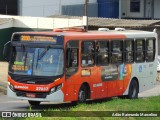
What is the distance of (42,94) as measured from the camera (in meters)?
18.5

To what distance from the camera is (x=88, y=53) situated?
19.9m

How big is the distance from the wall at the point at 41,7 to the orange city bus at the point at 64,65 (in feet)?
107

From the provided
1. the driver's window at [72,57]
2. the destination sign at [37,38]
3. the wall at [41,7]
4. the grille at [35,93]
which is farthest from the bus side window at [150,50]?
the wall at [41,7]

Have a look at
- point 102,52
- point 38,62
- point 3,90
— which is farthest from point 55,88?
point 3,90

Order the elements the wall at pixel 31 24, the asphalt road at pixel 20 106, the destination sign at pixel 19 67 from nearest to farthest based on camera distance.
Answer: the destination sign at pixel 19 67, the asphalt road at pixel 20 106, the wall at pixel 31 24

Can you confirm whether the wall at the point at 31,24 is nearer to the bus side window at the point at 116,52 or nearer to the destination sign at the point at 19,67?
the bus side window at the point at 116,52

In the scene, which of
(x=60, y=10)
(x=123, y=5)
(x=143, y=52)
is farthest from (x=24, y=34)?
(x=123, y=5)

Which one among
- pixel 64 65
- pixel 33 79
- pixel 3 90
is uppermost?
pixel 64 65

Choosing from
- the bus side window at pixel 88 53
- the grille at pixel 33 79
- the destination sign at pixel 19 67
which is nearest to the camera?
the grille at pixel 33 79

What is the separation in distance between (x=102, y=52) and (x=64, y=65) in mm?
2744

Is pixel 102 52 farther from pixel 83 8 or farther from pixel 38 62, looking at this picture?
pixel 83 8

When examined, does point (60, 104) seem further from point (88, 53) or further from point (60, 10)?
point (60, 10)

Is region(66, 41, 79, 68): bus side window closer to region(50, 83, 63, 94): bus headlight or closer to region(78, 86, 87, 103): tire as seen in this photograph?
region(50, 83, 63, 94): bus headlight

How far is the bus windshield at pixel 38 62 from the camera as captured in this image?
60.7 ft
